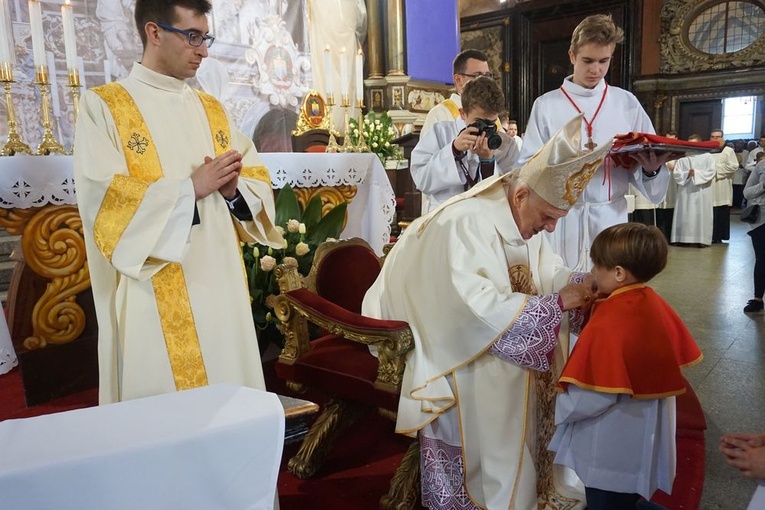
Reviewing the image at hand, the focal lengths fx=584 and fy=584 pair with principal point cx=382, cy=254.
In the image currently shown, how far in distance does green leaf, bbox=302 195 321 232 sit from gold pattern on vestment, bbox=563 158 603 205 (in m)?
2.30

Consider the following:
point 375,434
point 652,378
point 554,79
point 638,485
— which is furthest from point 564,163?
point 554,79

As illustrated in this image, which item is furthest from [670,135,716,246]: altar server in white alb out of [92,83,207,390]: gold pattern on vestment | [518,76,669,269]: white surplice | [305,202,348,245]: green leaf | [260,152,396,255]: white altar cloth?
[92,83,207,390]: gold pattern on vestment

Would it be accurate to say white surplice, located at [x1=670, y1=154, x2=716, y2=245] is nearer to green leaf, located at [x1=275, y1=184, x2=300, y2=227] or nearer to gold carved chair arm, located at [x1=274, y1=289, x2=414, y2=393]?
green leaf, located at [x1=275, y1=184, x2=300, y2=227]

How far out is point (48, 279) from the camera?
3160 millimetres

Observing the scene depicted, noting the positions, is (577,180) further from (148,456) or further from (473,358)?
(148,456)

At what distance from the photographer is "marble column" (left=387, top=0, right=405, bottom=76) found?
7863 mm

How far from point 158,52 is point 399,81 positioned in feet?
Answer: 21.2

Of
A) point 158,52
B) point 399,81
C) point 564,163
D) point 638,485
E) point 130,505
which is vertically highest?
point 399,81

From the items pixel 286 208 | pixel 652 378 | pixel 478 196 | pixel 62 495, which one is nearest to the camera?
pixel 62 495

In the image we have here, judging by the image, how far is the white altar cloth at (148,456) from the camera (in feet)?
2.22

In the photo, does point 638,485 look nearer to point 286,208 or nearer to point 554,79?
point 286,208

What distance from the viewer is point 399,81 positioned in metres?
7.96

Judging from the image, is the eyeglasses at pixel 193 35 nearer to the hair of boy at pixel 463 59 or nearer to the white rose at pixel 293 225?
the white rose at pixel 293 225

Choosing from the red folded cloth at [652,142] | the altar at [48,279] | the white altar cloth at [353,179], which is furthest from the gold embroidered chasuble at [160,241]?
the white altar cloth at [353,179]
